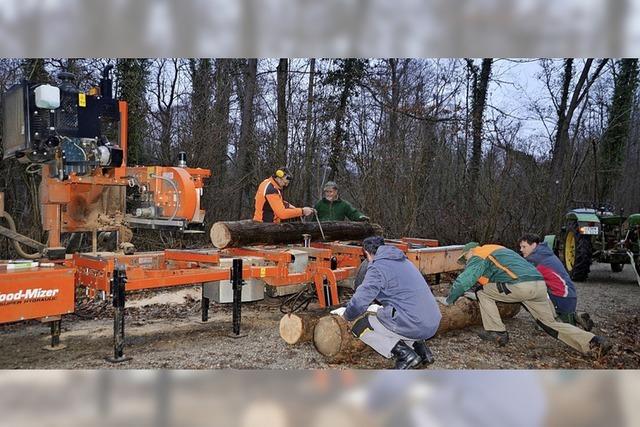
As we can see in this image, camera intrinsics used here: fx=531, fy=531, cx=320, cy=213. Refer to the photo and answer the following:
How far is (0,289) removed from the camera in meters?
4.20

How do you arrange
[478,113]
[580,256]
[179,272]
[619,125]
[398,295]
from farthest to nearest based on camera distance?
[619,125], [478,113], [580,256], [179,272], [398,295]

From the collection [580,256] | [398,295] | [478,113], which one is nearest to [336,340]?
[398,295]

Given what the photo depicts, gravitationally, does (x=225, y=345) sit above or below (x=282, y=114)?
below

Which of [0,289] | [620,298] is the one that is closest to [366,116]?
[620,298]

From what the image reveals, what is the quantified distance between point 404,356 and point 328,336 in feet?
2.52

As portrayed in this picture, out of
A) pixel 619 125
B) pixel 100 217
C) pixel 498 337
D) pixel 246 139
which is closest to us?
pixel 100 217

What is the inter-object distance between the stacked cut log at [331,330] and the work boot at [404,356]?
1.51ft

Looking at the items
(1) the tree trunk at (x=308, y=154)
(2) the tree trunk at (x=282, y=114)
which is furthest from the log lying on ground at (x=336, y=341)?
(1) the tree trunk at (x=308, y=154)

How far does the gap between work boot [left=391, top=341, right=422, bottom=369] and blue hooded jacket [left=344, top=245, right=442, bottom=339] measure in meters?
0.13

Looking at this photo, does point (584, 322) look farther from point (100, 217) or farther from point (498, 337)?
point (100, 217)

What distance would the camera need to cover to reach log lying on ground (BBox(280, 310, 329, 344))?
17.9ft

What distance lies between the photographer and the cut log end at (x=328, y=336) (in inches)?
201

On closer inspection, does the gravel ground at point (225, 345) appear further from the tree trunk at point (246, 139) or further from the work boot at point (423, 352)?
the tree trunk at point (246, 139)

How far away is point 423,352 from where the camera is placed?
5016mm
